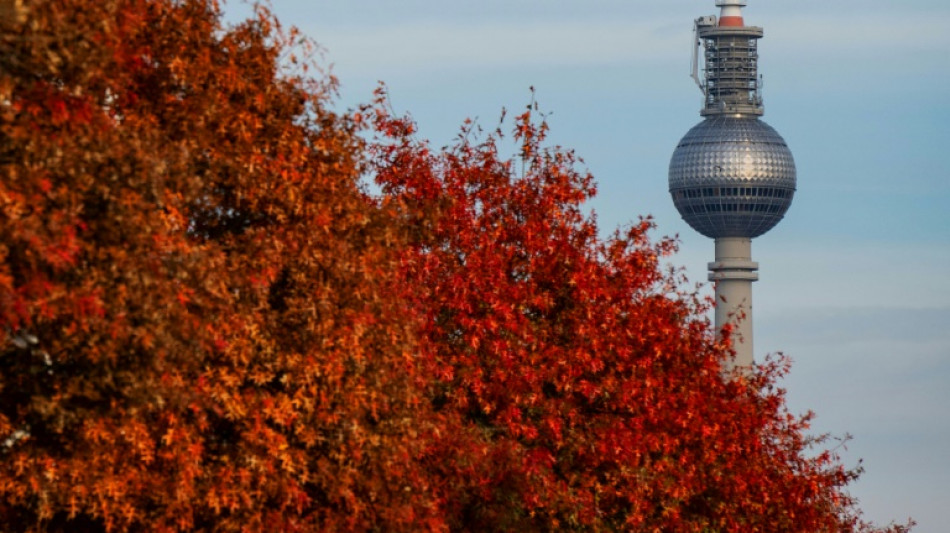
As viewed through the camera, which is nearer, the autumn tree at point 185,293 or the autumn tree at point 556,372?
the autumn tree at point 185,293

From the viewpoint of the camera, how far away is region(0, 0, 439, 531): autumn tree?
20156 millimetres

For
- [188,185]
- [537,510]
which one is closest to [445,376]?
[537,510]

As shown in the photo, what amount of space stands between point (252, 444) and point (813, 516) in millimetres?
20183

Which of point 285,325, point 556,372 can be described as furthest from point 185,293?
point 556,372

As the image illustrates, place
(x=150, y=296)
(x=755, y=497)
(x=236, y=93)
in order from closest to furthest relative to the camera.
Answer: (x=150, y=296), (x=236, y=93), (x=755, y=497)

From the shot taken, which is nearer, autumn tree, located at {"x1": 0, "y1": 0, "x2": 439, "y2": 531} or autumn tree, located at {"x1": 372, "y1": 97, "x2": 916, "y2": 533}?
autumn tree, located at {"x1": 0, "y1": 0, "x2": 439, "y2": 531}

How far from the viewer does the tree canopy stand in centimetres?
2047

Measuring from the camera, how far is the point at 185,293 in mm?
21656

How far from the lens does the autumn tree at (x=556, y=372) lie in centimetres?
3231

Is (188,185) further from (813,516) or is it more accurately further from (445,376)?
(813,516)

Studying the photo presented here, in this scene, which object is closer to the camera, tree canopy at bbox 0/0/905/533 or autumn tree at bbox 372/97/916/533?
tree canopy at bbox 0/0/905/533

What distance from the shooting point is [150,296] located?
20.4m

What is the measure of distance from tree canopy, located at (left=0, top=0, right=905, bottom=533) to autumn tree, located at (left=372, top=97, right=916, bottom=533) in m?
0.08

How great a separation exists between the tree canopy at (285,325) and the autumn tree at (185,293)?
45 mm
